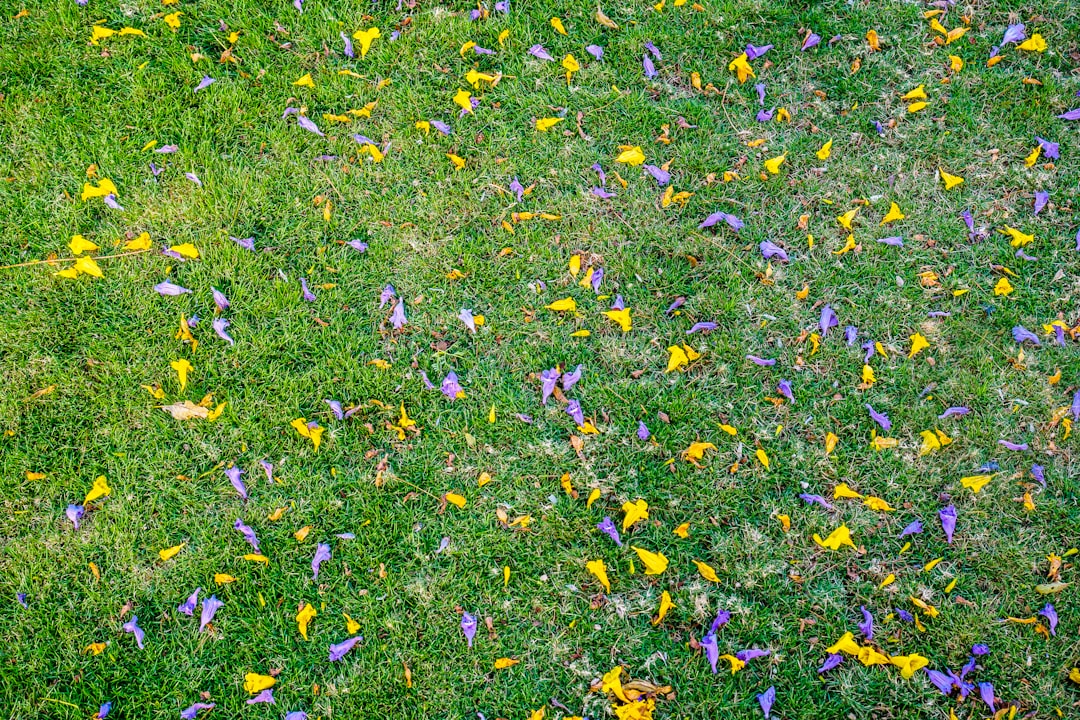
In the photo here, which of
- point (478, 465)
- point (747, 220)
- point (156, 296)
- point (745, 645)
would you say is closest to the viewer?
point (745, 645)

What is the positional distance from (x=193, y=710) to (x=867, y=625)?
2.37 metres

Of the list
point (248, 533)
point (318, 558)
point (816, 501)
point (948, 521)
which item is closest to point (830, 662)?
point (816, 501)

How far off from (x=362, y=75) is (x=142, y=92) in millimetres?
1038

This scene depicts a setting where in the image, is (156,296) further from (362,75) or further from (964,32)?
(964,32)

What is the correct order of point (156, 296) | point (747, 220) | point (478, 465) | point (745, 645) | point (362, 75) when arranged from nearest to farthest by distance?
point (745, 645)
point (478, 465)
point (156, 296)
point (747, 220)
point (362, 75)

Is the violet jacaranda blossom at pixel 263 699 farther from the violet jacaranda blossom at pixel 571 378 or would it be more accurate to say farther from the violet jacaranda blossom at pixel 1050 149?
the violet jacaranda blossom at pixel 1050 149

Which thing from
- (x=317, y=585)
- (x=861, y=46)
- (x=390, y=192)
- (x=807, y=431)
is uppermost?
(x=861, y=46)

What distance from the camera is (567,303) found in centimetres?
328

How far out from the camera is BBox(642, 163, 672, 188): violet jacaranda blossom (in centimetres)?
357

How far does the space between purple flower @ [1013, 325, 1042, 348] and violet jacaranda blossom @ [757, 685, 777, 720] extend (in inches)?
72.2

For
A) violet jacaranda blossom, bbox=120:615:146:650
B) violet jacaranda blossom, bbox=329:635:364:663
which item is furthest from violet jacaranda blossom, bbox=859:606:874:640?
violet jacaranda blossom, bbox=120:615:146:650

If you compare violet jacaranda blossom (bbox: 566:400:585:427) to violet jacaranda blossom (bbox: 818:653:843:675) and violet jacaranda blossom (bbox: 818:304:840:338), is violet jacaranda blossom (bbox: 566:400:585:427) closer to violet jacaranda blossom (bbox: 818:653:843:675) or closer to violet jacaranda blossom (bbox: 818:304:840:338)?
violet jacaranda blossom (bbox: 818:304:840:338)

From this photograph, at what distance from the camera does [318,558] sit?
2820 mm

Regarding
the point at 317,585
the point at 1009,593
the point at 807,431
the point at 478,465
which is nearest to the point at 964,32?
the point at 807,431
